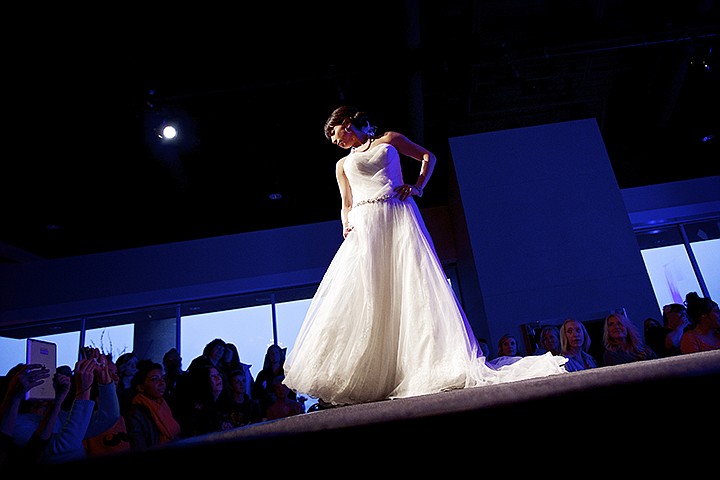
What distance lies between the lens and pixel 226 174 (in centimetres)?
702

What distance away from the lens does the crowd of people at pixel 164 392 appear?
1873mm

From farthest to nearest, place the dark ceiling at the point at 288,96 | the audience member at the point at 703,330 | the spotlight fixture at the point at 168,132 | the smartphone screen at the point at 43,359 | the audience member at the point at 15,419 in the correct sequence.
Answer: the spotlight fixture at the point at 168,132 < the dark ceiling at the point at 288,96 < the audience member at the point at 703,330 < the smartphone screen at the point at 43,359 < the audience member at the point at 15,419

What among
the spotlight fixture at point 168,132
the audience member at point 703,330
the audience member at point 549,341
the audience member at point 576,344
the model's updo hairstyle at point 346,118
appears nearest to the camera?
the model's updo hairstyle at point 346,118

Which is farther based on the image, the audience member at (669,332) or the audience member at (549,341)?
the audience member at (549,341)

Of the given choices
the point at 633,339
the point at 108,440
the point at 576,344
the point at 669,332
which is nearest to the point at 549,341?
the point at 576,344

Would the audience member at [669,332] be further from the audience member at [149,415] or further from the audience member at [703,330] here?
the audience member at [149,415]

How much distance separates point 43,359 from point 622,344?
3.50 m

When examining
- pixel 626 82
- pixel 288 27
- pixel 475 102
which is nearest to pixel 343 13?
pixel 288 27

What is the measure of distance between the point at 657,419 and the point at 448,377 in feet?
3.92

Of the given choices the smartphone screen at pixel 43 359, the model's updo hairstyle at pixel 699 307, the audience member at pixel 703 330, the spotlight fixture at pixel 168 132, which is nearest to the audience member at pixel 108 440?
the smartphone screen at pixel 43 359

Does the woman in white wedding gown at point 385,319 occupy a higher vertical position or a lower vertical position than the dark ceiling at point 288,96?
lower

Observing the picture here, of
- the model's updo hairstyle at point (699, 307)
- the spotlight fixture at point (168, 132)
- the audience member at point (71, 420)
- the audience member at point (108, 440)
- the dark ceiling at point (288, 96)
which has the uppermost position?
the dark ceiling at point (288, 96)

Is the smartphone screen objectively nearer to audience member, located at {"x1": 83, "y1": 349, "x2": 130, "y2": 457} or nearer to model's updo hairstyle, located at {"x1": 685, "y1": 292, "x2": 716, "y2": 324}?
audience member, located at {"x1": 83, "y1": 349, "x2": 130, "y2": 457}

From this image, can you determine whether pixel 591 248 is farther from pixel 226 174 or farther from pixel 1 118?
pixel 1 118
